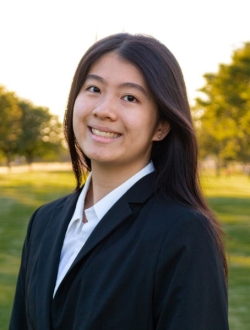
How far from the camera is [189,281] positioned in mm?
1958

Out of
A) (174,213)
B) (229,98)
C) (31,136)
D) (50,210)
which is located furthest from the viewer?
(31,136)

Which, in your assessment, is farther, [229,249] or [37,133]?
[37,133]

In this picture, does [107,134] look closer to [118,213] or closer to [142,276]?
[118,213]

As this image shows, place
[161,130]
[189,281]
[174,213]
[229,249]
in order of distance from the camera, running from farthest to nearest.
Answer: [229,249]
[161,130]
[174,213]
[189,281]

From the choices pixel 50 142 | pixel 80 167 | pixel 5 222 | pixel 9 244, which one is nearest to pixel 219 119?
pixel 5 222

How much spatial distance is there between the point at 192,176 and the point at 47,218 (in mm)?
615

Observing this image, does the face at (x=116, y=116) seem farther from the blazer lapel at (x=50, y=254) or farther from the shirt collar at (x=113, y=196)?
the blazer lapel at (x=50, y=254)

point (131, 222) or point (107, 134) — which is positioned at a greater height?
point (107, 134)

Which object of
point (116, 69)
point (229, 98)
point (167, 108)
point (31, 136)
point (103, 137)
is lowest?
point (31, 136)

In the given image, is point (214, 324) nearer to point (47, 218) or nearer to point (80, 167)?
point (47, 218)

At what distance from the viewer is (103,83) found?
7.23ft

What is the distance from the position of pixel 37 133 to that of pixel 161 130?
82.0m

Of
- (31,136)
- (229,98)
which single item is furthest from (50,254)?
(31,136)

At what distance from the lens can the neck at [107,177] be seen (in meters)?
2.31
